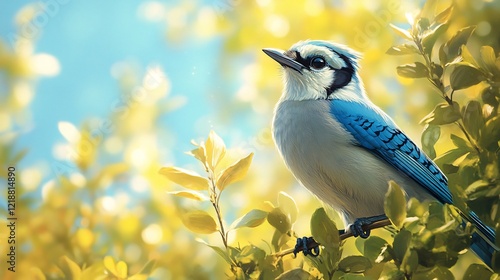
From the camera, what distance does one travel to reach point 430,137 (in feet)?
2.93

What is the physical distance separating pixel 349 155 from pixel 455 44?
1.02 feet

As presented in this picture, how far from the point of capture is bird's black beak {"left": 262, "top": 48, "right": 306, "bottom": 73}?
3.80ft

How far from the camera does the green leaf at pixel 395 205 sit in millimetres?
669

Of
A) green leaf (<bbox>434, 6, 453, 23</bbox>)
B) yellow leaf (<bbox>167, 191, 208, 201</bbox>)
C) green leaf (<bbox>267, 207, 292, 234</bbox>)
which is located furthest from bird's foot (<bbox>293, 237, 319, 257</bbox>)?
green leaf (<bbox>434, 6, 453, 23</bbox>)

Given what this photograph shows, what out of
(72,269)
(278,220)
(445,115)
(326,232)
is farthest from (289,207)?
(72,269)

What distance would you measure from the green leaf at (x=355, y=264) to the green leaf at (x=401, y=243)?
0.24ft

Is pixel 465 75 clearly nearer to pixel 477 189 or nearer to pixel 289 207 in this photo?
pixel 477 189

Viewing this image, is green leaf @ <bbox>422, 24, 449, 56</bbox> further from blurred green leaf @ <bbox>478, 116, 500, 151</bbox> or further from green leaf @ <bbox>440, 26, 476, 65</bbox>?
blurred green leaf @ <bbox>478, 116, 500, 151</bbox>

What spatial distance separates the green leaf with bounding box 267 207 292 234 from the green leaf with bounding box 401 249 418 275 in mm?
230

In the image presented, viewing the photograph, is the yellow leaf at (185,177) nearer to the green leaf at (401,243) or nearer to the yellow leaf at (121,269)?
the yellow leaf at (121,269)

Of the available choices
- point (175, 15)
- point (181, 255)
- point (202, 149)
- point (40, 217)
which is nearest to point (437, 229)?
point (202, 149)

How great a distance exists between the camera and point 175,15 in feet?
4.96

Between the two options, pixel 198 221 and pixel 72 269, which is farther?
pixel 72 269

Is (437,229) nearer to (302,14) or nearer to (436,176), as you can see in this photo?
(436,176)
